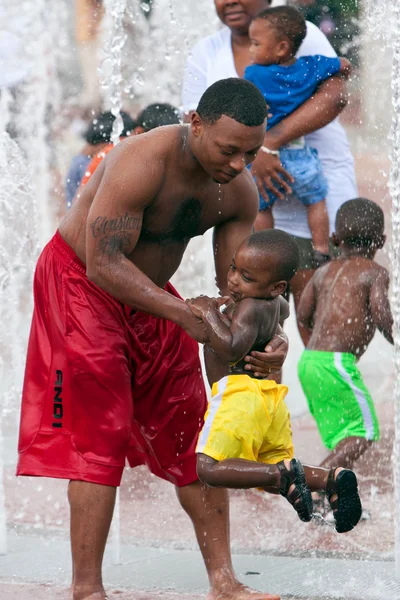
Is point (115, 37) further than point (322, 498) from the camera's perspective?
Yes

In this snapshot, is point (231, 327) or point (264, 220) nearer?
point (231, 327)

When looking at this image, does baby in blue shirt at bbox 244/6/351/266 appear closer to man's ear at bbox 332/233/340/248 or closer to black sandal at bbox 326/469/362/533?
man's ear at bbox 332/233/340/248

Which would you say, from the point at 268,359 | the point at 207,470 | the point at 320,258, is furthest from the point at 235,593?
the point at 320,258

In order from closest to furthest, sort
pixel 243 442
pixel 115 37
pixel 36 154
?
pixel 243 442 → pixel 115 37 → pixel 36 154

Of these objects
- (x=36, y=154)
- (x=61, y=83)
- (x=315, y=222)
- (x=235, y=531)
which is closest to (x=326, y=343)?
(x=315, y=222)

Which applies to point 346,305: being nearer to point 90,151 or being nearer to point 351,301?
point 351,301

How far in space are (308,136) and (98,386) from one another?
98.5 inches

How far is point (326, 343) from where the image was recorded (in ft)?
17.7

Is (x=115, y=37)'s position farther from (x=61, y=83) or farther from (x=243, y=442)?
(x=61, y=83)

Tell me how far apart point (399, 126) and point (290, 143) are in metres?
1.21

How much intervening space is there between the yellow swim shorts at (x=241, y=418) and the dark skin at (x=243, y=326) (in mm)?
43

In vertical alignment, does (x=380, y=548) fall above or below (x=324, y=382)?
below

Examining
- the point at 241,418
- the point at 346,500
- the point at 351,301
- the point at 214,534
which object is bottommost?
the point at 214,534

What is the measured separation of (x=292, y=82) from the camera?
561 cm
